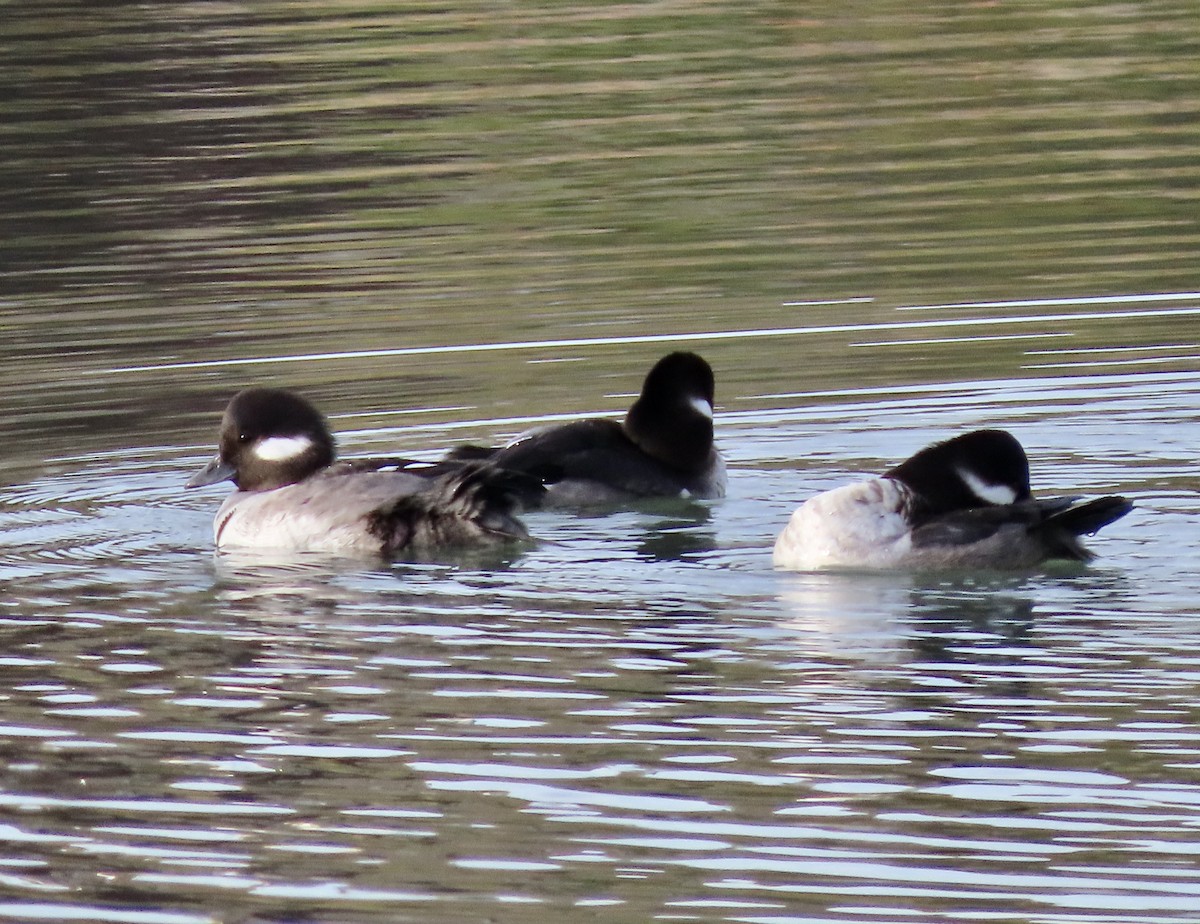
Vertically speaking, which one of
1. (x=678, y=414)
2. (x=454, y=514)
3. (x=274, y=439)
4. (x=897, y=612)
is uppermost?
(x=274, y=439)

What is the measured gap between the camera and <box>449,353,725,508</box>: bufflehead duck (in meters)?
10.9

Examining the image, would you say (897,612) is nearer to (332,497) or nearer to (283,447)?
(332,497)

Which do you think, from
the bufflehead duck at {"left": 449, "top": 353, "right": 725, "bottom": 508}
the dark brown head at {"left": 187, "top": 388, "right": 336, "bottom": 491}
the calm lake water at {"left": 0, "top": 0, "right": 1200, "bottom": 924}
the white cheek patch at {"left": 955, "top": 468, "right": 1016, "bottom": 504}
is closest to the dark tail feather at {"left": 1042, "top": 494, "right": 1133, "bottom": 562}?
the calm lake water at {"left": 0, "top": 0, "right": 1200, "bottom": 924}

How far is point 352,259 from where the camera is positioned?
16766 millimetres

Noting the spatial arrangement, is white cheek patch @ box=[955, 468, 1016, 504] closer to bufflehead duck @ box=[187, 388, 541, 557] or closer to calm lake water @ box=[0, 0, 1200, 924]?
calm lake water @ box=[0, 0, 1200, 924]

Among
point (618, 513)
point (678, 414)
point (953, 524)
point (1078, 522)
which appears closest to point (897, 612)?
point (953, 524)

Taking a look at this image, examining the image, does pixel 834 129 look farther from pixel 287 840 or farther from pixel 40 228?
pixel 287 840

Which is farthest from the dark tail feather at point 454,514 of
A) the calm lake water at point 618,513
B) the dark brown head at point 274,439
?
the dark brown head at point 274,439

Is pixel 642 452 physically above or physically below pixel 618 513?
above

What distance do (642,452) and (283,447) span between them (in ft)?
5.20

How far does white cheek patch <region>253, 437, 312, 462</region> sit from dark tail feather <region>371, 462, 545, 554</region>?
782 mm

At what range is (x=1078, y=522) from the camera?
923cm

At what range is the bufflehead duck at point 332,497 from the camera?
393 inches

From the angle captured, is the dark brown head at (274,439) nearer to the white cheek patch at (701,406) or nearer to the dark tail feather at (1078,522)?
the white cheek patch at (701,406)
